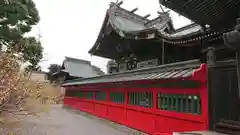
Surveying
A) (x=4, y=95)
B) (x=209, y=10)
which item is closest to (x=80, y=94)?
(x=4, y=95)

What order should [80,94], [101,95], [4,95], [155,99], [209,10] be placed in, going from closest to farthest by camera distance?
[209,10], [4,95], [155,99], [101,95], [80,94]

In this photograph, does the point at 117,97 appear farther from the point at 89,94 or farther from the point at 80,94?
the point at 80,94

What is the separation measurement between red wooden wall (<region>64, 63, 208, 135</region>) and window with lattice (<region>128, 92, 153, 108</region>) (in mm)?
169

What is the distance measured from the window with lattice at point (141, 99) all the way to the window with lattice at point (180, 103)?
717mm

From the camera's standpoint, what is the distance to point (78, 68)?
1499 inches

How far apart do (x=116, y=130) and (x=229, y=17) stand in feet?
22.5

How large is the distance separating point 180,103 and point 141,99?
8.80 ft

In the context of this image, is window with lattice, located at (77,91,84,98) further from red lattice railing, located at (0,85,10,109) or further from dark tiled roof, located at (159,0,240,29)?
dark tiled roof, located at (159,0,240,29)

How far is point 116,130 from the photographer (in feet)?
33.6

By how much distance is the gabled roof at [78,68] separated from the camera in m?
36.0

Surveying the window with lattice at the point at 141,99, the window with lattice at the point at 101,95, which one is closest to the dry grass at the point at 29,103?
the window with lattice at the point at 141,99

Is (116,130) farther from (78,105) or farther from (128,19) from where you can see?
(78,105)

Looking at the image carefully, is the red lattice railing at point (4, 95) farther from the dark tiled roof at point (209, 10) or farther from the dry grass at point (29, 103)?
the dark tiled roof at point (209, 10)

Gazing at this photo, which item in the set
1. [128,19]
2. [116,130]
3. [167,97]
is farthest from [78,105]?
[167,97]
